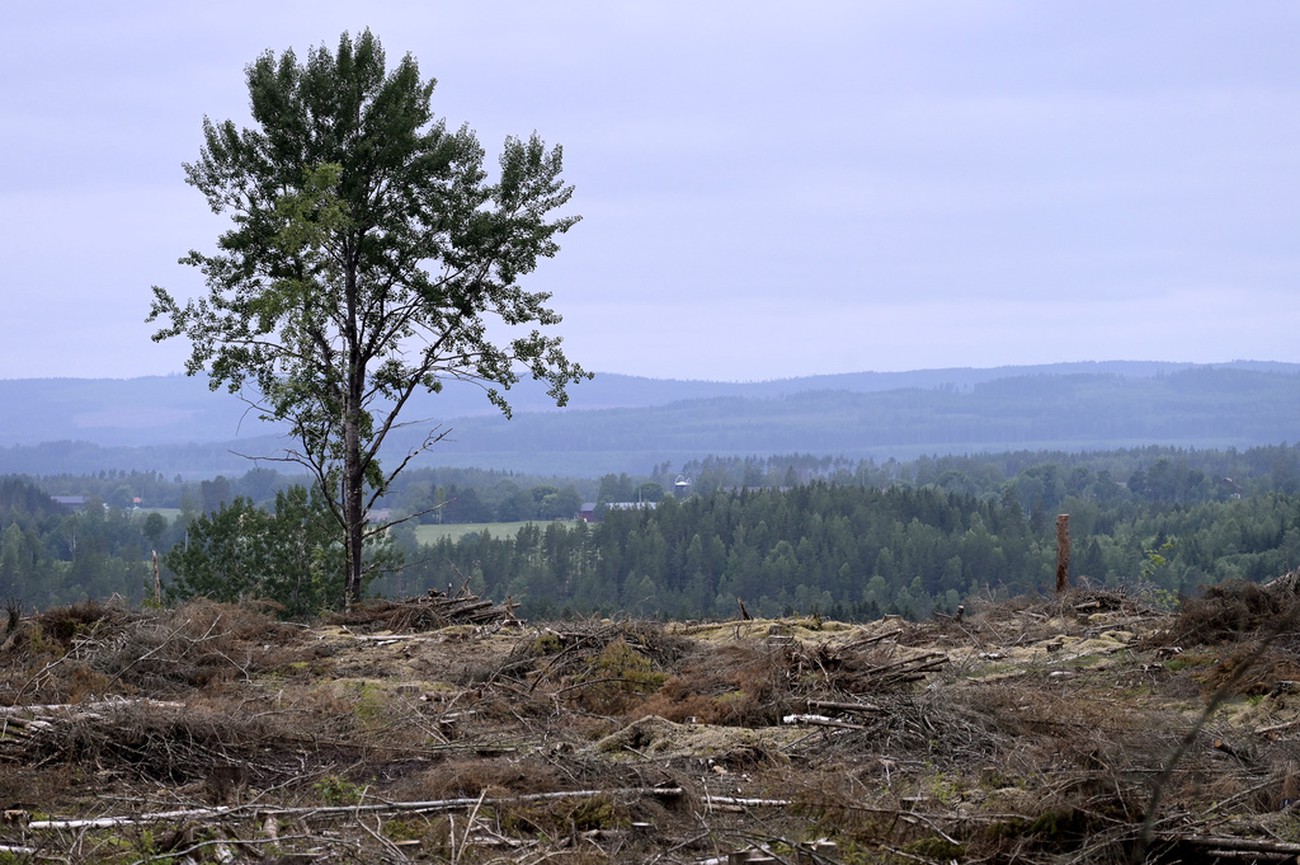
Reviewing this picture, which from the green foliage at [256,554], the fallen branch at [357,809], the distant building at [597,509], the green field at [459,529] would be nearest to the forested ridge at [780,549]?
the distant building at [597,509]

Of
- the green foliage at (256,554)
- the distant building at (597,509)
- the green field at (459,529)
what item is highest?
the green foliage at (256,554)

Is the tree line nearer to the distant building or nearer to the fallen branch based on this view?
the distant building

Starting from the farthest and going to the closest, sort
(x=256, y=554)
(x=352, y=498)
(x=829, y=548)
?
(x=829, y=548) → (x=256, y=554) → (x=352, y=498)

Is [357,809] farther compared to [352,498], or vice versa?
[352,498]

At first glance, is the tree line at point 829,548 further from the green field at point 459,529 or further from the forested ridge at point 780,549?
the green field at point 459,529

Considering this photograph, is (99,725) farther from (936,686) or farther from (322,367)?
(322,367)

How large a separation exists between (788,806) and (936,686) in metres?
3.04

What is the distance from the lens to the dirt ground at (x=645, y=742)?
20.5ft

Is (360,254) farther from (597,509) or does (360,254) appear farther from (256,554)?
(597,509)

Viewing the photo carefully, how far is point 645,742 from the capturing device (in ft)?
29.1

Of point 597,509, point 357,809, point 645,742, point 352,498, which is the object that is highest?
point 352,498

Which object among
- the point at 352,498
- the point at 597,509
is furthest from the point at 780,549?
the point at 352,498

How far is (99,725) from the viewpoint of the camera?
26.3 feet

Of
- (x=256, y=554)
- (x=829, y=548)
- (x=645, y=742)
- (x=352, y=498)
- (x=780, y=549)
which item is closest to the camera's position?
(x=645, y=742)
